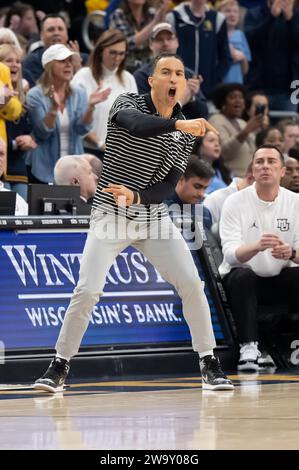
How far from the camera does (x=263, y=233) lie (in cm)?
1081

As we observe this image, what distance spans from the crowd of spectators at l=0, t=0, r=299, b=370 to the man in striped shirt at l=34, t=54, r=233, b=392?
6.06 feet

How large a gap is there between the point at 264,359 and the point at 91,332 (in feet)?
5.31

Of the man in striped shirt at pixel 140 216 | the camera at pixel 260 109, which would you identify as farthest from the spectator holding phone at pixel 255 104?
the man in striped shirt at pixel 140 216

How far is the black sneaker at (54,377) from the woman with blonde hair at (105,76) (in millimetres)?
5028

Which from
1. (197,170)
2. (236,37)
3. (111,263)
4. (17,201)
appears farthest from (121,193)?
(236,37)

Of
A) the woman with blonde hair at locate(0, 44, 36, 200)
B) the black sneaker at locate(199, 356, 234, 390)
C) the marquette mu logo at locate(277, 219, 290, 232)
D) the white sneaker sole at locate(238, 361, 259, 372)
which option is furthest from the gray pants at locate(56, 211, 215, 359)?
the woman with blonde hair at locate(0, 44, 36, 200)

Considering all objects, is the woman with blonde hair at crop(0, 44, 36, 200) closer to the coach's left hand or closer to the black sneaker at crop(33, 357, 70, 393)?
the black sneaker at crop(33, 357, 70, 393)

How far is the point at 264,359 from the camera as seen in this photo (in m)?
10.6

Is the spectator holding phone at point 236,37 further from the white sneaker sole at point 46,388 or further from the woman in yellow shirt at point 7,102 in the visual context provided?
the white sneaker sole at point 46,388

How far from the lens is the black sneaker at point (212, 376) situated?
8.82 m

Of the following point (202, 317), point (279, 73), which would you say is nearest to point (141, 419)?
point (202, 317)

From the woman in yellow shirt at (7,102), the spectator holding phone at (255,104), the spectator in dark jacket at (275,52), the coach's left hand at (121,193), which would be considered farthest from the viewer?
the spectator in dark jacket at (275,52)

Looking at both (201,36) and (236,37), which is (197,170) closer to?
(201,36)

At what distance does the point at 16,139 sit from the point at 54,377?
3.74 meters
